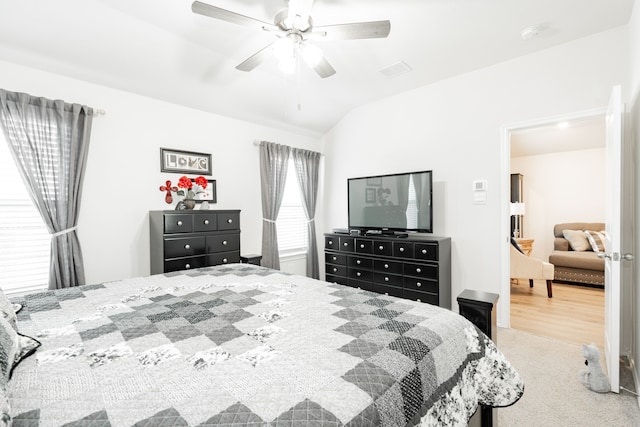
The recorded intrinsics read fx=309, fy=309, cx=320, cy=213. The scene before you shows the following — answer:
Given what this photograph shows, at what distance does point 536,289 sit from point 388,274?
268 cm

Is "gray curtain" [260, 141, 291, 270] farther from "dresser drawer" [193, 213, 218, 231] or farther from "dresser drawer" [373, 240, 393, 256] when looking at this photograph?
"dresser drawer" [373, 240, 393, 256]

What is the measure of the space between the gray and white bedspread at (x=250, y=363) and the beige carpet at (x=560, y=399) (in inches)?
32.3

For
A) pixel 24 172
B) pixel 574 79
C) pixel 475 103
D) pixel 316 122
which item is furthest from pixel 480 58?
pixel 24 172

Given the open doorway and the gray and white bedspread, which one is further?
the open doorway

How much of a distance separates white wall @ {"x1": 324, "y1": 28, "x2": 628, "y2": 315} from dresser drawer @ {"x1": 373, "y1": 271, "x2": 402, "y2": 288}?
0.64 m

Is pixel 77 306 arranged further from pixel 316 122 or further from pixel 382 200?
pixel 316 122

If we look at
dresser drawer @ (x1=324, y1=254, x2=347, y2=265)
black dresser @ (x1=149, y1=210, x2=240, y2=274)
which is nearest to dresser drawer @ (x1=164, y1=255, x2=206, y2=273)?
black dresser @ (x1=149, y1=210, x2=240, y2=274)

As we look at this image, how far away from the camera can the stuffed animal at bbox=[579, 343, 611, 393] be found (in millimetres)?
2054

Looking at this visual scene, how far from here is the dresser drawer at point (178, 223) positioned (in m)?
3.05

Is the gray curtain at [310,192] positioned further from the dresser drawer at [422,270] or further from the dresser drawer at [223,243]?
the dresser drawer at [422,270]

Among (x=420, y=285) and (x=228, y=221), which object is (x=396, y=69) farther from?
(x=228, y=221)

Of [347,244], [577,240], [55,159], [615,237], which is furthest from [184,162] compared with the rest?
[577,240]

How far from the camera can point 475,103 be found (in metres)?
3.42

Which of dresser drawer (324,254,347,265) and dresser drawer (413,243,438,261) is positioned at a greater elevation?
dresser drawer (413,243,438,261)
